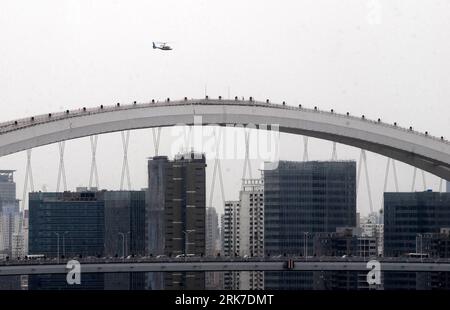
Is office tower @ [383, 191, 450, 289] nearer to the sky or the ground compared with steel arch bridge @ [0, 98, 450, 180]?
nearer to the ground

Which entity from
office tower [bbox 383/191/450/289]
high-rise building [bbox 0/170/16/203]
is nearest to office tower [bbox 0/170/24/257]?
high-rise building [bbox 0/170/16/203]

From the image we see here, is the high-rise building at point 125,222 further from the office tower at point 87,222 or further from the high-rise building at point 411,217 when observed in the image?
the high-rise building at point 411,217

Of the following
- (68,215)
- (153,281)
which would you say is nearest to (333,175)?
(153,281)

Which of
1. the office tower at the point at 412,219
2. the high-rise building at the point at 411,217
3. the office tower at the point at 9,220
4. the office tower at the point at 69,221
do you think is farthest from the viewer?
the office tower at the point at 69,221

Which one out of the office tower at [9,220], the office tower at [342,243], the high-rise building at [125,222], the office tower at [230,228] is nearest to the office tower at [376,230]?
the office tower at [342,243]

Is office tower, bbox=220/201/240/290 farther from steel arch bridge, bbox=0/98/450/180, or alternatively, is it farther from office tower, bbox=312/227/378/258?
steel arch bridge, bbox=0/98/450/180

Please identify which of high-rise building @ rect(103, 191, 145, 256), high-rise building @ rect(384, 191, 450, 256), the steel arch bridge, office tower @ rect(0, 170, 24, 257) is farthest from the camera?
high-rise building @ rect(103, 191, 145, 256)
